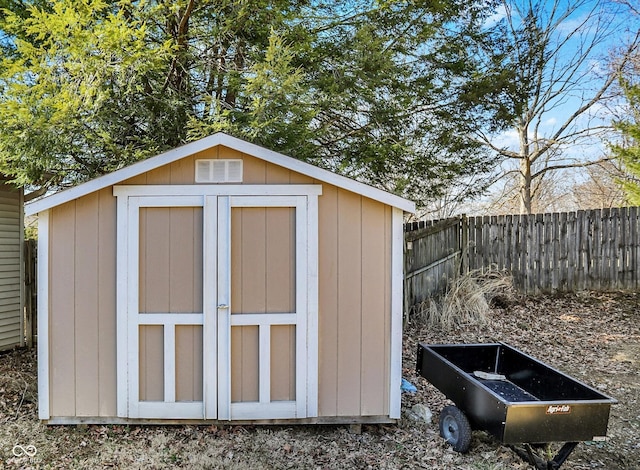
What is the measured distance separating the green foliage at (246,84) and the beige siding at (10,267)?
52 centimetres

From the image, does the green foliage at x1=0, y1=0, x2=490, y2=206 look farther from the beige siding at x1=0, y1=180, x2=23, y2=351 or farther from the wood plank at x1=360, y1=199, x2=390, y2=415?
the wood plank at x1=360, y1=199, x2=390, y2=415

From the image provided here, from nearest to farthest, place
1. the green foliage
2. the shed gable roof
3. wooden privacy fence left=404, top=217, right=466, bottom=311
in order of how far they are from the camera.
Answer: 1. the shed gable roof
2. the green foliage
3. wooden privacy fence left=404, top=217, right=466, bottom=311

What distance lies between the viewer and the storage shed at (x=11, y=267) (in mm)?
5242

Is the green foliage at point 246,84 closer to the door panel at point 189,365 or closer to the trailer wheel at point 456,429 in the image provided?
the door panel at point 189,365

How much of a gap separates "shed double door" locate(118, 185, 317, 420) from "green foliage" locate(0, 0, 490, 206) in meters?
1.59

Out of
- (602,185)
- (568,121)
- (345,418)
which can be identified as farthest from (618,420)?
(602,185)

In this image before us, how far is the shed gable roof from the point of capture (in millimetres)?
3219

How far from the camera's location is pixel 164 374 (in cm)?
333

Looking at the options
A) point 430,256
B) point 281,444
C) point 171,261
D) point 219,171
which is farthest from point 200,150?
point 430,256

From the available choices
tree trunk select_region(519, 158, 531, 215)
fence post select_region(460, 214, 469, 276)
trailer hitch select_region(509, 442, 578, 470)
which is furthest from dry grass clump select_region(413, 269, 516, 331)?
tree trunk select_region(519, 158, 531, 215)

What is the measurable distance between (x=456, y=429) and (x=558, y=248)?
17.5ft

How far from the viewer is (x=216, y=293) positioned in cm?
331

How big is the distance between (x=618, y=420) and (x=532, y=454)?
1.56m

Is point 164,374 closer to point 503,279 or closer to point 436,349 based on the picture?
point 436,349
